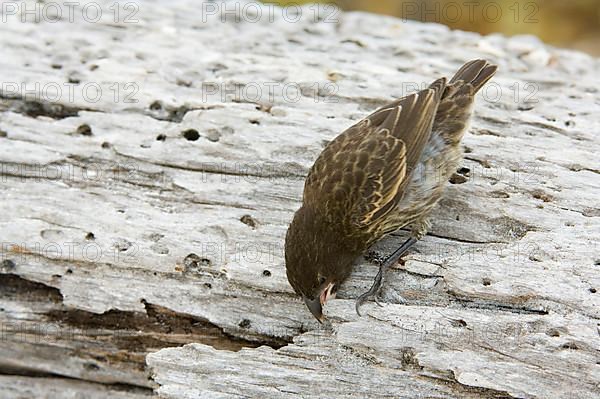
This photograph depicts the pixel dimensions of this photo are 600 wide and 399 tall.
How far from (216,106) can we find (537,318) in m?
2.73

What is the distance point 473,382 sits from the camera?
401cm

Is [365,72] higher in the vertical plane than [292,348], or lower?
higher

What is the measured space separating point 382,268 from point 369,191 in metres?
0.48

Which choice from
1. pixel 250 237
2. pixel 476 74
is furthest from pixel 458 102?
pixel 250 237

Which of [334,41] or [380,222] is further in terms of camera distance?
[334,41]

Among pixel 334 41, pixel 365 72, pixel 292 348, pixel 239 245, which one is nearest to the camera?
pixel 292 348

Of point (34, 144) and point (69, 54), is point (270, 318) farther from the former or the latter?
point (69, 54)

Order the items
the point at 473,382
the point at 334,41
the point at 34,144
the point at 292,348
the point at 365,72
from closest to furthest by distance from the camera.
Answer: the point at 473,382 → the point at 292,348 → the point at 34,144 → the point at 365,72 → the point at 334,41

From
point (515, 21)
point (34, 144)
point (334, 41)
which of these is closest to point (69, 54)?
point (34, 144)

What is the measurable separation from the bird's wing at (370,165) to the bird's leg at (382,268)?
260 millimetres

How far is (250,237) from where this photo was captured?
4793mm

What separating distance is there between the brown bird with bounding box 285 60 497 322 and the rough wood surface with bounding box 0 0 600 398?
0.19 meters

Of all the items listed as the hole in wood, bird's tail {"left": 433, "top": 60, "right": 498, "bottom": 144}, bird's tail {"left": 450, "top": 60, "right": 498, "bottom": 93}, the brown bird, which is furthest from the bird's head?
bird's tail {"left": 450, "top": 60, "right": 498, "bottom": 93}

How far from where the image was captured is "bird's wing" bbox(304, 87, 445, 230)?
4406mm
